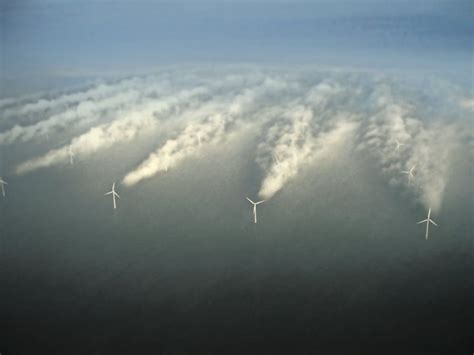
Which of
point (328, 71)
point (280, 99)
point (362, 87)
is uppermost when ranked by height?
point (328, 71)

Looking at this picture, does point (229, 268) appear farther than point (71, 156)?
No

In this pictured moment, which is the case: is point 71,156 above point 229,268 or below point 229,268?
above

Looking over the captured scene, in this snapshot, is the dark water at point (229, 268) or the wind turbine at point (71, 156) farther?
the wind turbine at point (71, 156)

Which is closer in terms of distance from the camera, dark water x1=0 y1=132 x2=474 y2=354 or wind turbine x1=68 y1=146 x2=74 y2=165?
dark water x1=0 y1=132 x2=474 y2=354

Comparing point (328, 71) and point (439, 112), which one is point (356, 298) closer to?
point (439, 112)

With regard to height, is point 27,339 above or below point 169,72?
below

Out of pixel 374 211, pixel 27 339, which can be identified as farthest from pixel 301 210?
pixel 27 339

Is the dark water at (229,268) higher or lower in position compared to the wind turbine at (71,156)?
lower

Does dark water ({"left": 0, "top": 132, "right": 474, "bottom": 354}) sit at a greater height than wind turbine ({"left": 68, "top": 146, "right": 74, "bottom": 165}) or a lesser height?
lesser
